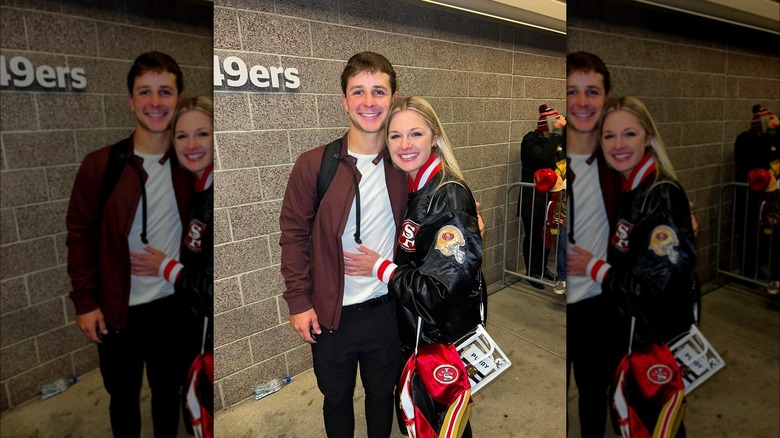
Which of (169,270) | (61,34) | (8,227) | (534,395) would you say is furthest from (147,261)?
(534,395)

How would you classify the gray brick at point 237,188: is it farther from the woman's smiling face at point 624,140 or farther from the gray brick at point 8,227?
the woman's smiling face at point 624,140

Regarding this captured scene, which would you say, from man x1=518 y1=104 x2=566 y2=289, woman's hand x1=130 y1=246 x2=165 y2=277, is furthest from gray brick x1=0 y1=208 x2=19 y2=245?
man x1=518 y1=104 x2=566 y2=289

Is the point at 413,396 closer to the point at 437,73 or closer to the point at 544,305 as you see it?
the point at 544,305

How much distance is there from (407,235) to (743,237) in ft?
1.88

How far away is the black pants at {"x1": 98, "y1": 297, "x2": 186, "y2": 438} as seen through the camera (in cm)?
51

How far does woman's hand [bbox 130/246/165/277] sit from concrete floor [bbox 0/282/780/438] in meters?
0.14

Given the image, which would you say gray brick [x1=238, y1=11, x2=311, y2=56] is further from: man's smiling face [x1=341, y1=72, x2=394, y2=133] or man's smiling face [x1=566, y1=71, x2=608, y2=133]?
man's smiling face [x1=566, y1=71, x2=608, y2=133]

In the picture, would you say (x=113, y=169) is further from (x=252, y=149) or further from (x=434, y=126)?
(x=434, y=126)

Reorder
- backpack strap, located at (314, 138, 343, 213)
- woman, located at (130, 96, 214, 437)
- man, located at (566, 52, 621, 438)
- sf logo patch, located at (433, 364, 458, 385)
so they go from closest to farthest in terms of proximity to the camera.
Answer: woman, located at (130, 96, 214, 437) → man, located at (566, 52, 621, 438) → backpack strap, located at (314, 138, 343, 213) → sf logo patch, located at (433, 364, 458, 385)

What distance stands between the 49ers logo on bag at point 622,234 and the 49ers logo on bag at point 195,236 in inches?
22.9

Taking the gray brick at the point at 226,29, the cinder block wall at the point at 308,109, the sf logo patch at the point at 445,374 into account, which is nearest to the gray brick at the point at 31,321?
the cinder block wall at the point at 308,109

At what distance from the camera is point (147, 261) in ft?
1.62

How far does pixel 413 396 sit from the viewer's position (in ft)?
3.32

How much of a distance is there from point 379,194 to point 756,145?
0.63 meters
